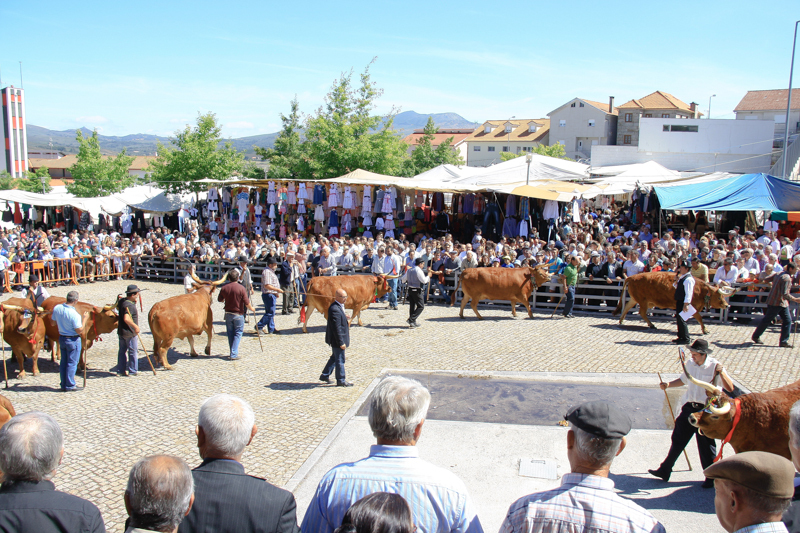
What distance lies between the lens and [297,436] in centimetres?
716

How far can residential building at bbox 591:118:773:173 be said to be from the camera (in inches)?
1655

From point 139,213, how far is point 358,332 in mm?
19658

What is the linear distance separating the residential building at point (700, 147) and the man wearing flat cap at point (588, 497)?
4186cm

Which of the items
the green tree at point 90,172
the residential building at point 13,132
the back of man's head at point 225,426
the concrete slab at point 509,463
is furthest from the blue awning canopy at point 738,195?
the residential building at point 13,132

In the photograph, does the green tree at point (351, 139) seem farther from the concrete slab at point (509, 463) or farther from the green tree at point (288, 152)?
the concrete slab at point (509, 463)

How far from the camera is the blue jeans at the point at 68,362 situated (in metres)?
8.90

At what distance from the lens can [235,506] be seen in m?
2.80

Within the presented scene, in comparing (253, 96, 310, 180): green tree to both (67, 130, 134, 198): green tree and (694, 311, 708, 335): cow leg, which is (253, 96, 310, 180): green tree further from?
(694, 311, 708, 335): cow leg

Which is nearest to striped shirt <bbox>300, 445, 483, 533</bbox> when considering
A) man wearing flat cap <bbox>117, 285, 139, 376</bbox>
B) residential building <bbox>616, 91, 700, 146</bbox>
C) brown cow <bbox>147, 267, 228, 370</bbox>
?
man wearing flat cap <bbox>117, 285, 139, 376</bbox>

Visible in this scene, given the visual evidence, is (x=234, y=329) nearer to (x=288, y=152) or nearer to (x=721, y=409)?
(x=721, y=409)

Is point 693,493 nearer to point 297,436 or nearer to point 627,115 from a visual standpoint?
point 297,436

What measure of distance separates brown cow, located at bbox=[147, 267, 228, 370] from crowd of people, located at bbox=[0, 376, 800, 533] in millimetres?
7330

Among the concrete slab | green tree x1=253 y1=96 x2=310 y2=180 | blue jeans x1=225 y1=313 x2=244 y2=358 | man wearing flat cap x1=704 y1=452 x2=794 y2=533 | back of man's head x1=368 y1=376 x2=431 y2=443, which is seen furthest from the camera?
green tree x1=253 y1=96 x2=310 y2=180

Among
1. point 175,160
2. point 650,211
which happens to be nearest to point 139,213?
point 175,160
